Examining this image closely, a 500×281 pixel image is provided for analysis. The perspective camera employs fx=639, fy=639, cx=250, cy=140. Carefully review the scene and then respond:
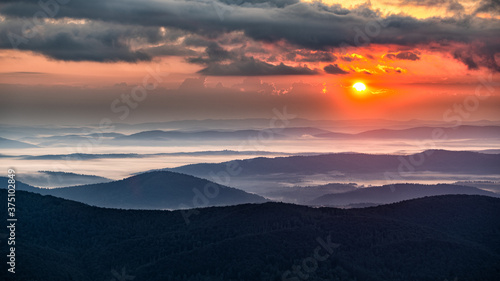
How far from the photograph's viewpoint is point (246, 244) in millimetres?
111000

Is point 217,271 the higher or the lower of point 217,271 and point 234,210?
the lower

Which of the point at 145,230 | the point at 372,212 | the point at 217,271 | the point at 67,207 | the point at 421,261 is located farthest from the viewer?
the point at 372,212

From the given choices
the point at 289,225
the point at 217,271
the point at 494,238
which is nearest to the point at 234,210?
the point at 289,225

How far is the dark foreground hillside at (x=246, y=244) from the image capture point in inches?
4050

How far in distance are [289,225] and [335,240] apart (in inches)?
375

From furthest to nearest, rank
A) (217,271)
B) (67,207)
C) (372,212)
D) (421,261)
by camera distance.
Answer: (372,212), (67,207), (421,261), (217,271)

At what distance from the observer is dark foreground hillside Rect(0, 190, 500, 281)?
103 metres

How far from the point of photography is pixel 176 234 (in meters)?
118

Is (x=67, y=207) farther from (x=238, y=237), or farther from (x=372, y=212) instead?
(x=372, y=212)

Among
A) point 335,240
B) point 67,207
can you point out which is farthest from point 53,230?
point 335,240

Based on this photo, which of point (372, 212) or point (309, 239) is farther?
point (372, 212)

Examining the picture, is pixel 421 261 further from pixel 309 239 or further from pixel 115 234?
pixel 115 234

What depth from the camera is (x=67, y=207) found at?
12888cm

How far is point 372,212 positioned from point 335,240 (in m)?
21.7
